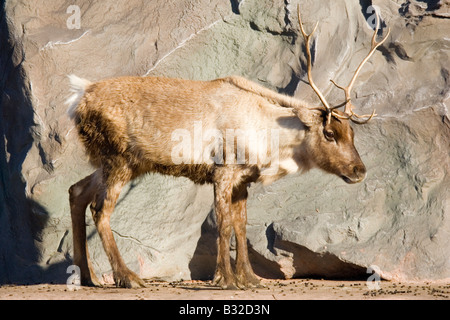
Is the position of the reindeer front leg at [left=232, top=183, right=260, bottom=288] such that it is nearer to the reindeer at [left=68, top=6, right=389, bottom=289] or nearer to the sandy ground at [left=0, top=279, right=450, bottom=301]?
the reindeer at [left=68, top=6, right=389, bottom=289]

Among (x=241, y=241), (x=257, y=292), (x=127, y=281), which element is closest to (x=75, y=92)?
(x=127, y=281)

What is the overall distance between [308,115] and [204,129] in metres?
1.09

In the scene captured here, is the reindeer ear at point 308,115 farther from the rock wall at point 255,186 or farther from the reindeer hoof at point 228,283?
the reindeer hoof at point 228,283

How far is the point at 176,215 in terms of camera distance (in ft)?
29.7

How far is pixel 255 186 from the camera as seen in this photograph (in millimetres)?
9172

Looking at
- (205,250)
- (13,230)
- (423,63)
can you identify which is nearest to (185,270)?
(205,250)

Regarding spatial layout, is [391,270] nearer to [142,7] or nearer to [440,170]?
[440,170]

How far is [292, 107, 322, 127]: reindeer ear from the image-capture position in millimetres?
7570

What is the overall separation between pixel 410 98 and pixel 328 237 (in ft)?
6.81

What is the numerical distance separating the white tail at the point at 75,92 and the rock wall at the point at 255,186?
4.39 feet

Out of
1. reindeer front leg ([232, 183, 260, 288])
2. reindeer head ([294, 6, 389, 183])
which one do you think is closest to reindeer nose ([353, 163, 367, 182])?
reindeer head ([294, 6, 389, 183])

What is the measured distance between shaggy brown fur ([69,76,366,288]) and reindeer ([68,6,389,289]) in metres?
0.01

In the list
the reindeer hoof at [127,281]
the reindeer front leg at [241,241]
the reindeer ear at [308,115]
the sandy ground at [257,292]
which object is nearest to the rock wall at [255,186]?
the sandy ground at [257,292]

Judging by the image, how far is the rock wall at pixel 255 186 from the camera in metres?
8.45
